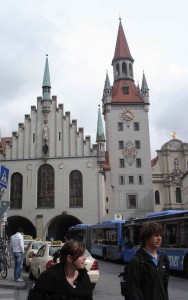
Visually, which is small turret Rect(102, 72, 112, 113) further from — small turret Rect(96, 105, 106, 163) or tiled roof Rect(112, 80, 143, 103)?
small turret Rect(96, 105, 106, 163)

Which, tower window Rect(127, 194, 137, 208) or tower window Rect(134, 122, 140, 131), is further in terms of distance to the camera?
tower window Rect(134, 122, 140, 131)

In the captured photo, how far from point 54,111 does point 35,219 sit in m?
13.3

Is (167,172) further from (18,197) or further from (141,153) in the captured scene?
(18,197)

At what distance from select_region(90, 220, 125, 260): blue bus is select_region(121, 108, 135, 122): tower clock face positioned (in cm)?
2735

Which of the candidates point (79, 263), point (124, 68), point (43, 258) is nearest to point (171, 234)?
point (43, 258)

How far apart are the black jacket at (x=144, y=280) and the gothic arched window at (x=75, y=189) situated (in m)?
41.8

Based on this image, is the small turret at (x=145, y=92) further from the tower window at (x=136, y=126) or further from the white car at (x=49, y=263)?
the white car at (x=49, y=263)

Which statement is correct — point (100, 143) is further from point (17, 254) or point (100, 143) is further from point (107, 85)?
point (17, 254)

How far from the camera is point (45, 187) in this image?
46.1 metres

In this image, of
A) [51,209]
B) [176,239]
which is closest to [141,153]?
[51,209]

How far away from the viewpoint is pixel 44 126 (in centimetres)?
4712

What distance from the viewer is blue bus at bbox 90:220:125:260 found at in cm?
2344

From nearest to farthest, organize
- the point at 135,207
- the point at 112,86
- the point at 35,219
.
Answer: the point at 35,219 < the point at 135,207 < the point at 112,86

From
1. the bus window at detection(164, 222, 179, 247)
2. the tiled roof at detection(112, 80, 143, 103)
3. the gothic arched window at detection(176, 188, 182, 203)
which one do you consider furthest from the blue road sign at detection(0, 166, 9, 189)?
the gothic arched window at detection(176, 188, 182, 203)
